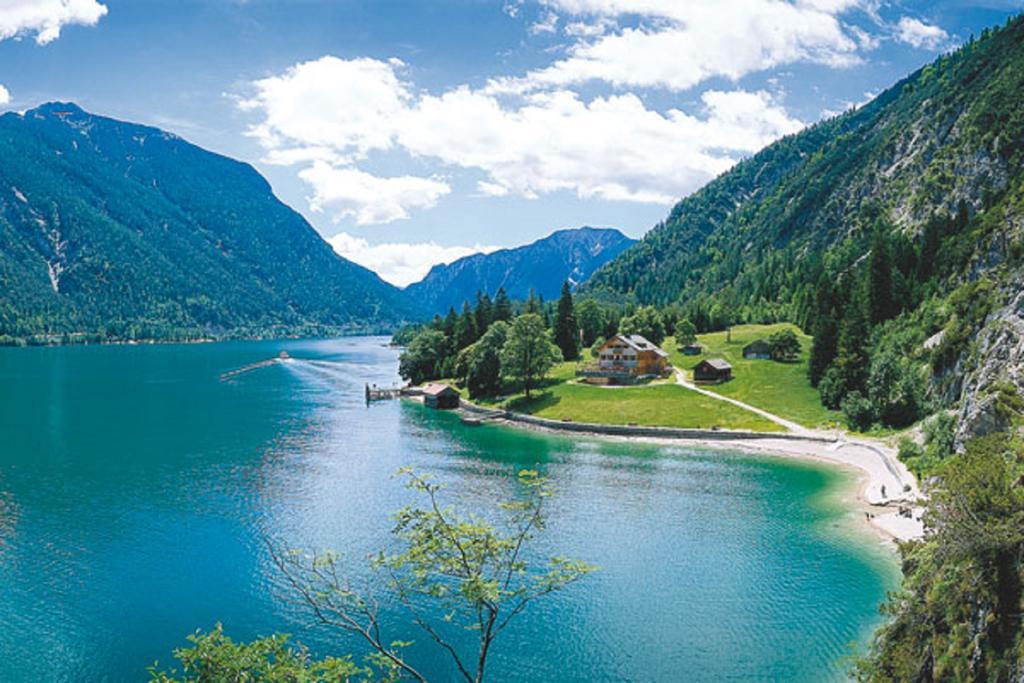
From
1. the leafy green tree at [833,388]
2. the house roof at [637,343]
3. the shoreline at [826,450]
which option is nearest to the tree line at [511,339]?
the shoreline at [826,450]

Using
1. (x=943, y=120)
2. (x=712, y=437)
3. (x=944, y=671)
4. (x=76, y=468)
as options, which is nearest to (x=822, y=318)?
(x=712, y=437)

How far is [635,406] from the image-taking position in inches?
4195

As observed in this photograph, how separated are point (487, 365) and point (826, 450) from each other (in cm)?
6049

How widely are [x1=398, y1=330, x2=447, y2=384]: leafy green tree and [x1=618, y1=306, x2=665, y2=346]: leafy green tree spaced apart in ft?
130

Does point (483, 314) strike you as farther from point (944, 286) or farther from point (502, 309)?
point (944, 286)

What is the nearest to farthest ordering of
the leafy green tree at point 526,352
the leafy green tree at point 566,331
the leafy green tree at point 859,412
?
1. the leafy green tree at point 859,412
2. the leafy green tree at point 526,352
3. the leafy green tree at point 566,331

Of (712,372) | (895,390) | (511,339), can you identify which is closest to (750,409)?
(712,372)

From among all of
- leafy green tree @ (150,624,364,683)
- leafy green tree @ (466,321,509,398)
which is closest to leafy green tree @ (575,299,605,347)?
leafy green tree @ (466,321,509,398)

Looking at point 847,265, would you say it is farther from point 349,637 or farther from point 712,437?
point 349,637

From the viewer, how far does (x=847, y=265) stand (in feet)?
584

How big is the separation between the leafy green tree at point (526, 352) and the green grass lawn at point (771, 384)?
86.5 feet

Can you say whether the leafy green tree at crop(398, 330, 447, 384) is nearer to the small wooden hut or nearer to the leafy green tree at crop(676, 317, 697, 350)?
the leafy green tree at crop(676, 317, 697, 350)

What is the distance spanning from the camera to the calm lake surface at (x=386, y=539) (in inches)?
1443

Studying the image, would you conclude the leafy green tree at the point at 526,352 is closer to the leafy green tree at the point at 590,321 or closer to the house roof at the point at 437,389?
the house roof at the point at 437,389
